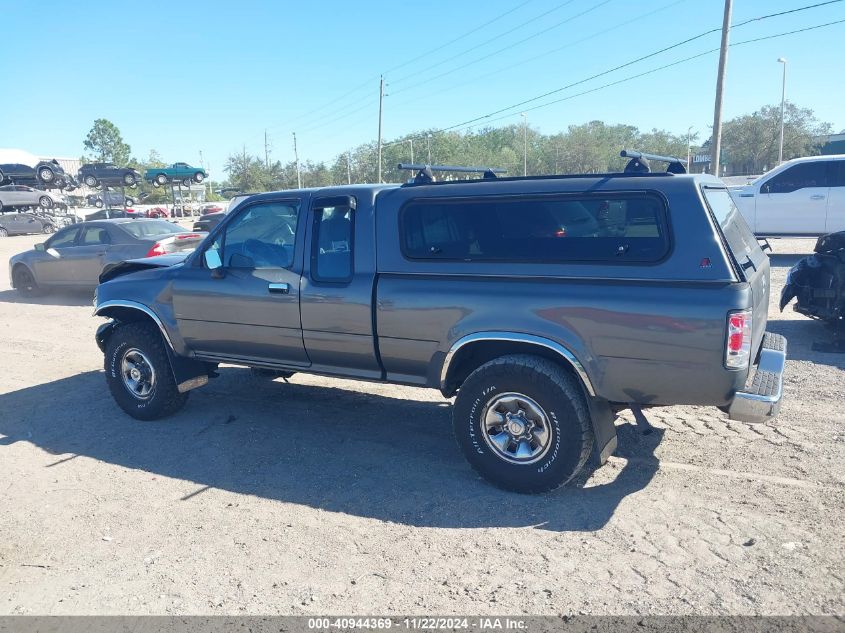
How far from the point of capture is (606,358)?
377 cm

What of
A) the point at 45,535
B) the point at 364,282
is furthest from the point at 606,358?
the point at 45,535

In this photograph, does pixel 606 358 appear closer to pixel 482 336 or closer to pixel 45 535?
pixel 482 336

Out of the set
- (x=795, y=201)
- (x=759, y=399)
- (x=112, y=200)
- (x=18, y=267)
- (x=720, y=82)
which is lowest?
(x=18, y=267)

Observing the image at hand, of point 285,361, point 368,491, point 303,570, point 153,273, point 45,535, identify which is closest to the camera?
point 303,570

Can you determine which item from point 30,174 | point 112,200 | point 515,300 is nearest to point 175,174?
point 30,174

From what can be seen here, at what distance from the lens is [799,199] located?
45.8 feet

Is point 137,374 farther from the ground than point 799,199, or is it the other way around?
point 799,199

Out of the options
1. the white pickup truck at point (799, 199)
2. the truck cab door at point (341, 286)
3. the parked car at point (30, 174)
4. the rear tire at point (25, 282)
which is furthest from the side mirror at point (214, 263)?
the parked car at point (30, 174)

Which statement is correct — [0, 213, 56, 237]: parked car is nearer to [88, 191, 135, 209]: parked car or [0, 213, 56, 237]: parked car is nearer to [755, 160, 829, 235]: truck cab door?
[88, 191, 135, 209]: parked car

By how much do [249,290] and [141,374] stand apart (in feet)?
4.91

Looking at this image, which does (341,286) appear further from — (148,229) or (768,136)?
(768,136)

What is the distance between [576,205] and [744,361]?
4.24 ft

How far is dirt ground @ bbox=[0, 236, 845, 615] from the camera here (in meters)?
3.20

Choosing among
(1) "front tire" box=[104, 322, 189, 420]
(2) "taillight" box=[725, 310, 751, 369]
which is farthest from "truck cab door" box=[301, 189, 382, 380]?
(2) "taillight" box=[725, 310, 751, 369]
